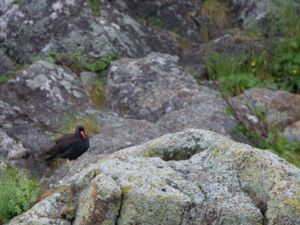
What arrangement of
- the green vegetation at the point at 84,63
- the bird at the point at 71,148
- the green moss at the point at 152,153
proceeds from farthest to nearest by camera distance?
the green vegetation at the point at 84,63, the bird at the point at 71,148, the green moss at the point at 152,153

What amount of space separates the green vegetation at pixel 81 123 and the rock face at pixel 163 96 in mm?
581

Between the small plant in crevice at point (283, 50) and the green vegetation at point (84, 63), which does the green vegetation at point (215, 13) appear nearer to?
the small plant in crevice at point (283, 50)

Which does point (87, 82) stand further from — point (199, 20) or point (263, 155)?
point (263, 155)

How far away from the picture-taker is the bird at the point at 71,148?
7906 mm

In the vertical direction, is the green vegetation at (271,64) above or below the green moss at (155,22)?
below

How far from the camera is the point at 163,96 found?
950 cm

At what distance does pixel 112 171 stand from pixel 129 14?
23.5ft

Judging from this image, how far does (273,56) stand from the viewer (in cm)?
1071

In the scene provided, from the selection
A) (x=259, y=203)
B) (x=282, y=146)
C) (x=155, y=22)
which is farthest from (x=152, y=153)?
(x=155, y=22)

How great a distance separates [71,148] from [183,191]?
4049 mm

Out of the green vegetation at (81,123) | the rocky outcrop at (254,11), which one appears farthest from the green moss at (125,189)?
the rocky outcrop at (254,11)

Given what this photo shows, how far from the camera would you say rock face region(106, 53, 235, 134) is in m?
9.03

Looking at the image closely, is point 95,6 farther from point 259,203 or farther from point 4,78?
point 259,203

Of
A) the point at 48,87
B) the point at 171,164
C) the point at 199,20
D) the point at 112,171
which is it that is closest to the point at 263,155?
the point at 171,164
